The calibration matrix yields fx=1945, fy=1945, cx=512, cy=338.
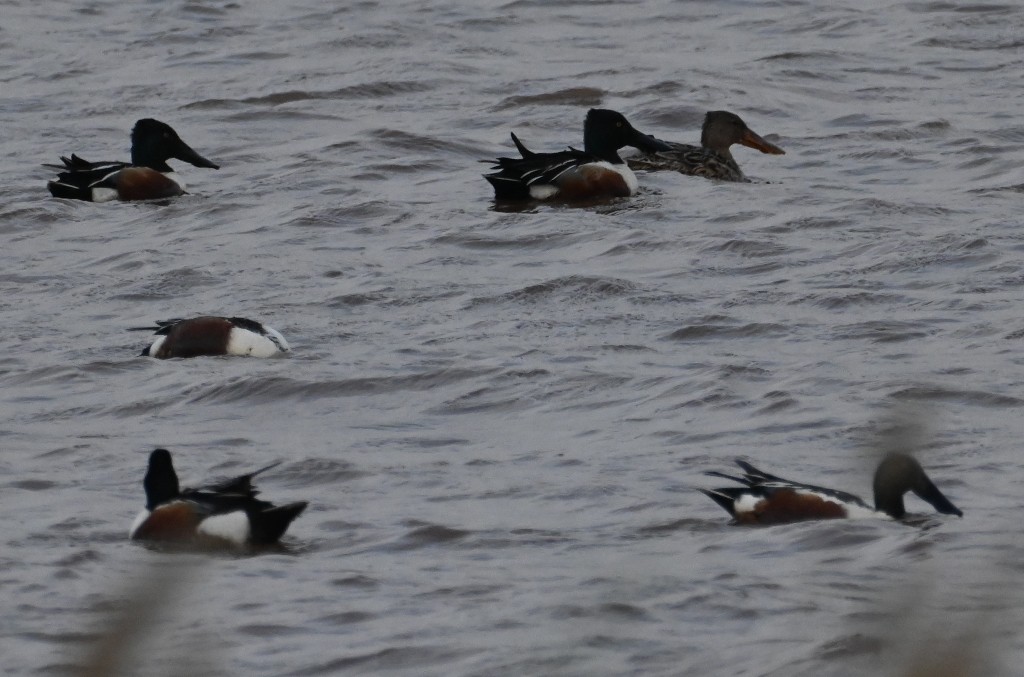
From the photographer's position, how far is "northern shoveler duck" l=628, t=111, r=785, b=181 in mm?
13938

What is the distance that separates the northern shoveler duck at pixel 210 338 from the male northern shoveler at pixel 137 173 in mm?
4142

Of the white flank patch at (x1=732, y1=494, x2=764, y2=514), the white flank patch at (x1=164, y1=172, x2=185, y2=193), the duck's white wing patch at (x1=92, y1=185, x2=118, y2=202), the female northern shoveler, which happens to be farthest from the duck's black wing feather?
the white flank patch at (x1=732, y1=494, x2=764, y2=514)

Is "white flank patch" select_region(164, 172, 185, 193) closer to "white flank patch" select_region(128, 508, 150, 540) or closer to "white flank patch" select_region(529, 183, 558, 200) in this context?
"white flank patch" select_region(529, 183, 558, 200)

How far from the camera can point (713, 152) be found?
1415cm

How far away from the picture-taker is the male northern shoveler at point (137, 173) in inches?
527

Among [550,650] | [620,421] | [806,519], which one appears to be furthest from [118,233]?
[550,650]

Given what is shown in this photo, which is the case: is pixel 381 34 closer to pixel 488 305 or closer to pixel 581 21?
pixel 581 21

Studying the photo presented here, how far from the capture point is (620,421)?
8.30 metres

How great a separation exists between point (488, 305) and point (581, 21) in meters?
9.78

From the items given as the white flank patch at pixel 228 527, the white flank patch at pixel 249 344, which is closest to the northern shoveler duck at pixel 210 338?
the white flank patch at pixel 249 344

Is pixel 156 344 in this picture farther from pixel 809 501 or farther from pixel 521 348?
pixel 809 501

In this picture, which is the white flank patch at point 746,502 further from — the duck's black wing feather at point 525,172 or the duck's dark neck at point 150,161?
the duck's dark neck at point 150,161

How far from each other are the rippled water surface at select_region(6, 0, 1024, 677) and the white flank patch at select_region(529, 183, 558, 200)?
108 millimetres

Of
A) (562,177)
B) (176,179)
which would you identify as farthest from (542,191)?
(176,179)
